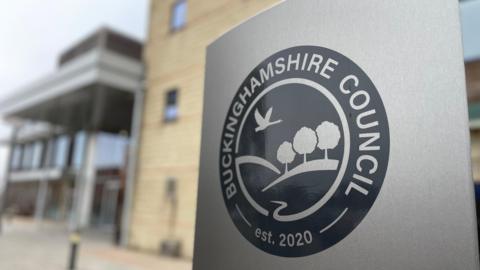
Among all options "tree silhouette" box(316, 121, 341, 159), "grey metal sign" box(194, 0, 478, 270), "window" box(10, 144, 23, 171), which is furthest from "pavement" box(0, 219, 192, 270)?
"window" box(10, 144, 23, 171)

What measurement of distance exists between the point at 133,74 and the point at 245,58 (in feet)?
39.5

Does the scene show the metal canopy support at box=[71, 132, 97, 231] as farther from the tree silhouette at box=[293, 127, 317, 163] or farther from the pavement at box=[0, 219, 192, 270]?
the tree silhouette at box=[293, 127, 317, 163]

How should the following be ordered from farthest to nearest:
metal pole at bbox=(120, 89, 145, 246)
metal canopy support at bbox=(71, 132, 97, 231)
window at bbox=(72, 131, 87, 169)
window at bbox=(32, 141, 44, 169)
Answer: window at bbox=(32, 141, 44, 169)
window at bbox=(72, 131, 87, 169)
metal canopy support at bbox=(71, 132, 97, 231)
metal pole at bbox=(120, 89, 145, 246)

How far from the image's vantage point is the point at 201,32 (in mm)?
11578

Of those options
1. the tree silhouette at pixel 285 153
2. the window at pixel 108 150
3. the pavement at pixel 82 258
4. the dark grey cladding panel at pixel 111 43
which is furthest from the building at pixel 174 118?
the window at pixel 108 150

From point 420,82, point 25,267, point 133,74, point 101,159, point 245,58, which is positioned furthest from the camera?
point 101,159

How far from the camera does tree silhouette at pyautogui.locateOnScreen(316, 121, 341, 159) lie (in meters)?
1.88

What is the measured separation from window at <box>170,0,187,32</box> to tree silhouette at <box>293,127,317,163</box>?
11.3 meters

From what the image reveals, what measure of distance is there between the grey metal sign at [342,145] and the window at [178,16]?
1081 cm

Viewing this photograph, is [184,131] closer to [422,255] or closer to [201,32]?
[201,32]

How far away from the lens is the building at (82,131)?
44.4 ft

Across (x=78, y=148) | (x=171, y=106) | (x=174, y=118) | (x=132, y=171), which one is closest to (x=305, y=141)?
(x=174, y=118)

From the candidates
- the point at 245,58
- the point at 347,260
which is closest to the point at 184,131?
A: the point at 245,58

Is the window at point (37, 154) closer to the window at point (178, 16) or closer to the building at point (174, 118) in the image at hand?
the building at point (174, 118)
